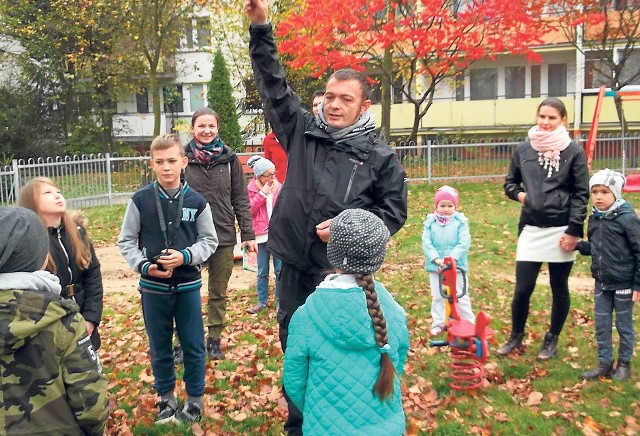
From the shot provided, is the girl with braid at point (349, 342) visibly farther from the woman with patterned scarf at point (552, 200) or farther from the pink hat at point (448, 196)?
the pink hat at point (448, 196)

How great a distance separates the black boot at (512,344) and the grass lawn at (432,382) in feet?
0.28

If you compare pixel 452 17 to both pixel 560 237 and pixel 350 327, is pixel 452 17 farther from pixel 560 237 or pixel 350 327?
pixel 350 327

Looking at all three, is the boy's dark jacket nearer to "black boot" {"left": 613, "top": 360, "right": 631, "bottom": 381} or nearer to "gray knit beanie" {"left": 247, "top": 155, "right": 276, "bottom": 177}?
"black boot" {"left": 613, "top": 360, "right": 631, "bottom": 381}

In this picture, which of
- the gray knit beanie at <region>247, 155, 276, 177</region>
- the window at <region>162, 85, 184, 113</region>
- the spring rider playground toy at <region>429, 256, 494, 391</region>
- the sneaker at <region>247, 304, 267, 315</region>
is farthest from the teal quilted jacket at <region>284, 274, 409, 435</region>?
the window at <region>162, 85, 184, 113</region>

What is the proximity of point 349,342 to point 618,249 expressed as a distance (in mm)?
2992

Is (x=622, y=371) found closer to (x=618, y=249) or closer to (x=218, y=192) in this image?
(x=618, y=249)

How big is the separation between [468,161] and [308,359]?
15.9 m

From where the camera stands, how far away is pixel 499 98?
2922 cm

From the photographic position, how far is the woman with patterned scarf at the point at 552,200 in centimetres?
540

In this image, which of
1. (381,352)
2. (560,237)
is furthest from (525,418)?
(381,352)

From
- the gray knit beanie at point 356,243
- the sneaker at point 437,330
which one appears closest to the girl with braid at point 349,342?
the gray knit beanie at point 356,243

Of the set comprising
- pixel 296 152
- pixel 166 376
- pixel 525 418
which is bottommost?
pixel 525 418

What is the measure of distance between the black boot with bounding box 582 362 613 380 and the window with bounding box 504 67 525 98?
25504 mm

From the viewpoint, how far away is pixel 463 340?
5.17 metres
